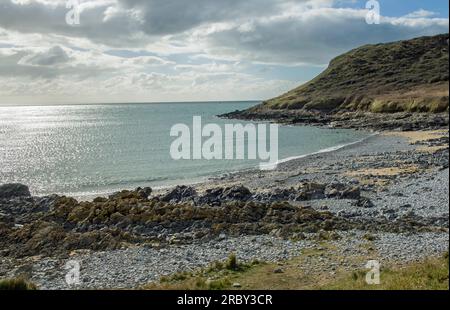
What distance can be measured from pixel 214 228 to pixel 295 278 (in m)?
7.97

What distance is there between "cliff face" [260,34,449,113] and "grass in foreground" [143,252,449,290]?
3458 inches

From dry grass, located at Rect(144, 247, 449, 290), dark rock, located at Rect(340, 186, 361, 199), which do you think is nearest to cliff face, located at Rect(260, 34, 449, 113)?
dark rock, located at Rect(340, 186, 361, 199)

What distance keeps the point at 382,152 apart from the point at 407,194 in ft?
89.2

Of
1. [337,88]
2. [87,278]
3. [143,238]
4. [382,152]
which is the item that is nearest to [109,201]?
[143,238]

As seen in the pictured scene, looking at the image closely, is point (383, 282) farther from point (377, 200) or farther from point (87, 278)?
point (377, 200)

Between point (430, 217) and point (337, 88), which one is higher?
point (337, 88)

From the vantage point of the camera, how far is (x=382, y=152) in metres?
54.6

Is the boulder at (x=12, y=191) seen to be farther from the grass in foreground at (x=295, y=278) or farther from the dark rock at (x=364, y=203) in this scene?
the dark rock at (x=364, y=203)

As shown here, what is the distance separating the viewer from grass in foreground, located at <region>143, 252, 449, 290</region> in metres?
12.4

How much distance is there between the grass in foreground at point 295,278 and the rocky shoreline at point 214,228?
101 cm

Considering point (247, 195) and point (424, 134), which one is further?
point (424, 134)

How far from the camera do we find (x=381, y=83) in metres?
146

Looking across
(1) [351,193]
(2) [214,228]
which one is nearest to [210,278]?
(2) [214,228]

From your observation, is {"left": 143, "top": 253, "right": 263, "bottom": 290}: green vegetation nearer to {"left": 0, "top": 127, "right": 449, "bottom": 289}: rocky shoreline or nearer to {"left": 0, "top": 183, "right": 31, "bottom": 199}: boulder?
{"left": 0, "top": 127, "right": 449, "bottom": 289}: rocky shoreline
